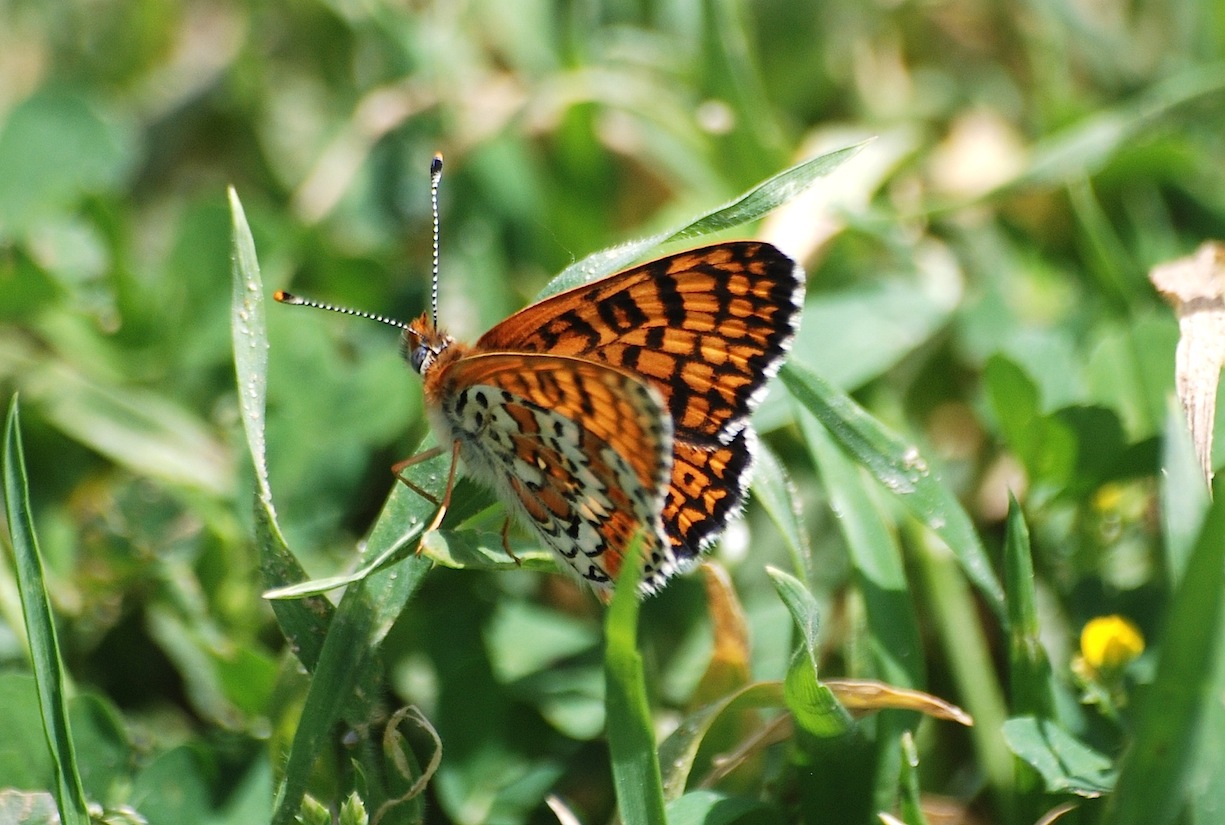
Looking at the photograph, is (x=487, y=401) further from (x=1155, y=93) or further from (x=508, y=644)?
(x=1155, y=93)

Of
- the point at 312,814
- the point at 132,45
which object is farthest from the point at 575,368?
the point at 132,45

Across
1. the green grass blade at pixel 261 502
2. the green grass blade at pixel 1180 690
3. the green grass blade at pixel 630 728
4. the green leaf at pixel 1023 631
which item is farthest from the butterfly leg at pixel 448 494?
the green grass blade at pixel 1180 690

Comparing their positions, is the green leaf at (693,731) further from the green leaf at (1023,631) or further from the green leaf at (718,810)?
the green leaf at (1023,631)

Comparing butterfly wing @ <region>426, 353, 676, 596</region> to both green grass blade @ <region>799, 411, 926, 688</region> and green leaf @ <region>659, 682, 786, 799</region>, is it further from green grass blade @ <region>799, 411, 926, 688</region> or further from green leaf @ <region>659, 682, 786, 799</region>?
green grass blade @ <region>799, 411, 926, 688</region>

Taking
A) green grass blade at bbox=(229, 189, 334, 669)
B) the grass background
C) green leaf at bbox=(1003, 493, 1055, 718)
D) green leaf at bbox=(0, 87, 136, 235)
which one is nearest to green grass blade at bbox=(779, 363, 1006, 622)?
the grass background

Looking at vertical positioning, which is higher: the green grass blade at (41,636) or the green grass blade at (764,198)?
the green grass blade at (764,198)

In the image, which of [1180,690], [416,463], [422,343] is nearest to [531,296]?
[422,343]
